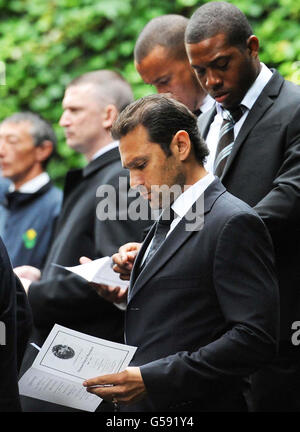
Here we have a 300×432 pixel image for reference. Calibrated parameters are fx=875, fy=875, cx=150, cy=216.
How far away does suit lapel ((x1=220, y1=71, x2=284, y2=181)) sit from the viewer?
10.8 feet

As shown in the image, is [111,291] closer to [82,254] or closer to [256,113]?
[82,254]

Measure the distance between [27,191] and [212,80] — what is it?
2.47 meters

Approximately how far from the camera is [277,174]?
326 cm

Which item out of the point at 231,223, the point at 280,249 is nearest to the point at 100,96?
the point at 280,249

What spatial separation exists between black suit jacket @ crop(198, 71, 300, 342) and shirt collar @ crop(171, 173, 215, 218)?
1.02 ft

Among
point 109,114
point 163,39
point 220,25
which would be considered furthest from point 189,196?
point 109,114

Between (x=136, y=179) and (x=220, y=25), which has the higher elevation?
(x=220, y=25)

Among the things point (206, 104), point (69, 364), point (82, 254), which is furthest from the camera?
point (82, 254)

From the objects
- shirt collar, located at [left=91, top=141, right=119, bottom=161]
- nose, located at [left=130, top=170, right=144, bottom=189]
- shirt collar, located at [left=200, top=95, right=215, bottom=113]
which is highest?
nose, located at [left=130, top=170, right=144, bottom=189]

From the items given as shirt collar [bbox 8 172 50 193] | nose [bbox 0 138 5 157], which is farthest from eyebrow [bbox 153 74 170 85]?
nose [bbox 0 138 5 157]

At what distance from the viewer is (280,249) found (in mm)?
3234

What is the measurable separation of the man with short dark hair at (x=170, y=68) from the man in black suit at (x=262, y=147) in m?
0.57

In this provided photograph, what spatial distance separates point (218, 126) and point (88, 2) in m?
3.35

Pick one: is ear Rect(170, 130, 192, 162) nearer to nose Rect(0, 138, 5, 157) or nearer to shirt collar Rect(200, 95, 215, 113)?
shirt collar Rect(200, 95, 215, 113)
